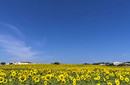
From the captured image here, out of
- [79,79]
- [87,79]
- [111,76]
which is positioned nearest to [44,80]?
[79,79]

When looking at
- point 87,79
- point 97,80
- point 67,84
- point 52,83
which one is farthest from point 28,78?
point 97,80

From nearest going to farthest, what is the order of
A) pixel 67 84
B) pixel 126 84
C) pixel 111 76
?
pixel 67 84, pixel 126 84, pixel 111 76

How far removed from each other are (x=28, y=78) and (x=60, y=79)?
217cm

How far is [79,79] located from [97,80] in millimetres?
1461

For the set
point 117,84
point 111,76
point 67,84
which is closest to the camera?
point 67,84

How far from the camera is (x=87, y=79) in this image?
8.83 m

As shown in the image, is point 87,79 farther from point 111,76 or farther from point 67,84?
point 111,76

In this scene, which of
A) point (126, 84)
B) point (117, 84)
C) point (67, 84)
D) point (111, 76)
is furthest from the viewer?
point (111, 76)

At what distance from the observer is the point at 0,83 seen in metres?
7.43

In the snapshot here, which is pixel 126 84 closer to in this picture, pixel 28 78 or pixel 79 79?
pixel 79 79

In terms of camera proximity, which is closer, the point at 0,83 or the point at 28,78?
the point at 0,83

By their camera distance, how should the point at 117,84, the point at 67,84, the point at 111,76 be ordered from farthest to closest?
the point at 111,76 → the point at 117,84 → the point at 67,84

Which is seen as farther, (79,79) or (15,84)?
(79,79)

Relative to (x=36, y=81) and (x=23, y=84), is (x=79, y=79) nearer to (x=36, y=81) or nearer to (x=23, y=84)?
(x=36, y=81)
